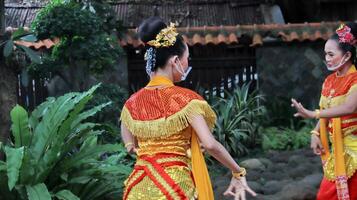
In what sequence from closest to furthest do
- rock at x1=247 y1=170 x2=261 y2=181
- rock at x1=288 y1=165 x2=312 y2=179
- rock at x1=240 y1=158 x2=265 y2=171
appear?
1. rock at x1=247 y1=170 x2=261 y2=181
2. rock at x1=288 y1=165 x2=312 y2=179
3. rock at x1=240 y1=158 x2=265 y2=171

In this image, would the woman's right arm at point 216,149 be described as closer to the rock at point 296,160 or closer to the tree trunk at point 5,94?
the tree trunk at point 5,94

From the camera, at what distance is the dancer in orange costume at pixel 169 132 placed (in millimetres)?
2963

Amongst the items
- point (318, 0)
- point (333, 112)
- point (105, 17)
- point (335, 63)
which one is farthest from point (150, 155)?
point (318, 0)

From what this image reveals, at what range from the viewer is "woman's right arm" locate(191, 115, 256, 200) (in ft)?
9.34

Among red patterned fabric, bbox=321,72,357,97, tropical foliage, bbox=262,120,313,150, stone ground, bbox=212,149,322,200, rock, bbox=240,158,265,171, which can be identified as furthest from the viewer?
tropical foliage, bbox=262,120,313,150

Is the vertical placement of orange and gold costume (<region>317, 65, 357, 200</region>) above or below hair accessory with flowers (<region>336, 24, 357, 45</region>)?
below

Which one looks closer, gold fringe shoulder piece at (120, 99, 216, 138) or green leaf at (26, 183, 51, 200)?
gold fringe shoulder piece at (120, 99, 216, 138)

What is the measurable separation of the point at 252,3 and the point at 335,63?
820cm

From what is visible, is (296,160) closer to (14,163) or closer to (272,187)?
(272,187)

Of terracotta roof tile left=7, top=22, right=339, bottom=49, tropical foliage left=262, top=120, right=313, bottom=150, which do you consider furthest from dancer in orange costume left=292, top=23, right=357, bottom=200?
terracotta roof tile left=7, top=22, right=339, bottom=49

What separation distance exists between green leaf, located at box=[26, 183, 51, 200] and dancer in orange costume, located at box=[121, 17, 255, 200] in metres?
1.17

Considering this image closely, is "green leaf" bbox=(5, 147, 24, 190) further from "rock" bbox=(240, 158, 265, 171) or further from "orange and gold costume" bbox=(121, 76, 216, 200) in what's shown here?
"rock" bbox=(240, 158, 265, 171)

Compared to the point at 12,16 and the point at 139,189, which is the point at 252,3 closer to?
the point at 12,16

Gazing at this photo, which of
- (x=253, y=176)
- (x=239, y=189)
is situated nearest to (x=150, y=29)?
(x=239, y=189)
